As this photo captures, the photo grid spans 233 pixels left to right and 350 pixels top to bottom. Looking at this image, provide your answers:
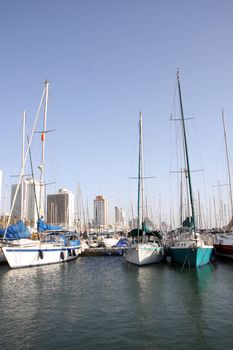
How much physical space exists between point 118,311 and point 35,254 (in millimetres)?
24212

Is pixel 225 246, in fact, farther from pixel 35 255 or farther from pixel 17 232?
pixel 17 232

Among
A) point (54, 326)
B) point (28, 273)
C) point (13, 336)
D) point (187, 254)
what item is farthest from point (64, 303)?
point (187, 254)

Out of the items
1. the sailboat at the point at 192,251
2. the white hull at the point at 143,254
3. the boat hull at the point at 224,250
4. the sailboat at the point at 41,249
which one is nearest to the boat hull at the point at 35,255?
the sailboat at the point at 41,249

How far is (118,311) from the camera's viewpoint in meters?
19.1

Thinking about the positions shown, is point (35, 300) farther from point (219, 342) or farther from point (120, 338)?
point (219, 342)

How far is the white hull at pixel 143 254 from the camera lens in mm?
39031

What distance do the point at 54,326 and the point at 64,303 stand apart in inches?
198

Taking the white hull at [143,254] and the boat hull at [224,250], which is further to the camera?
the boat hull at [224,250]

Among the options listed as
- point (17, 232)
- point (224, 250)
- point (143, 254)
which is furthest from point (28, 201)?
point (143, 254)

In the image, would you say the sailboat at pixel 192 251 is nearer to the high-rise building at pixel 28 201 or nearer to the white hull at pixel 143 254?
the white hull at pixel 143 254

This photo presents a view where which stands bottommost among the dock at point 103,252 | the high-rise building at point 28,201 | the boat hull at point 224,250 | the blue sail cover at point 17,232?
the dock at point 103,252

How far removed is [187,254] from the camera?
120 feet

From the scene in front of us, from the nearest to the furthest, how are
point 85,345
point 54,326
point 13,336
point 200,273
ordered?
point 85,345, point 13,336, point 54,326, point 200,273

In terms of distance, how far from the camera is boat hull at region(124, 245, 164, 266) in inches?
1535
